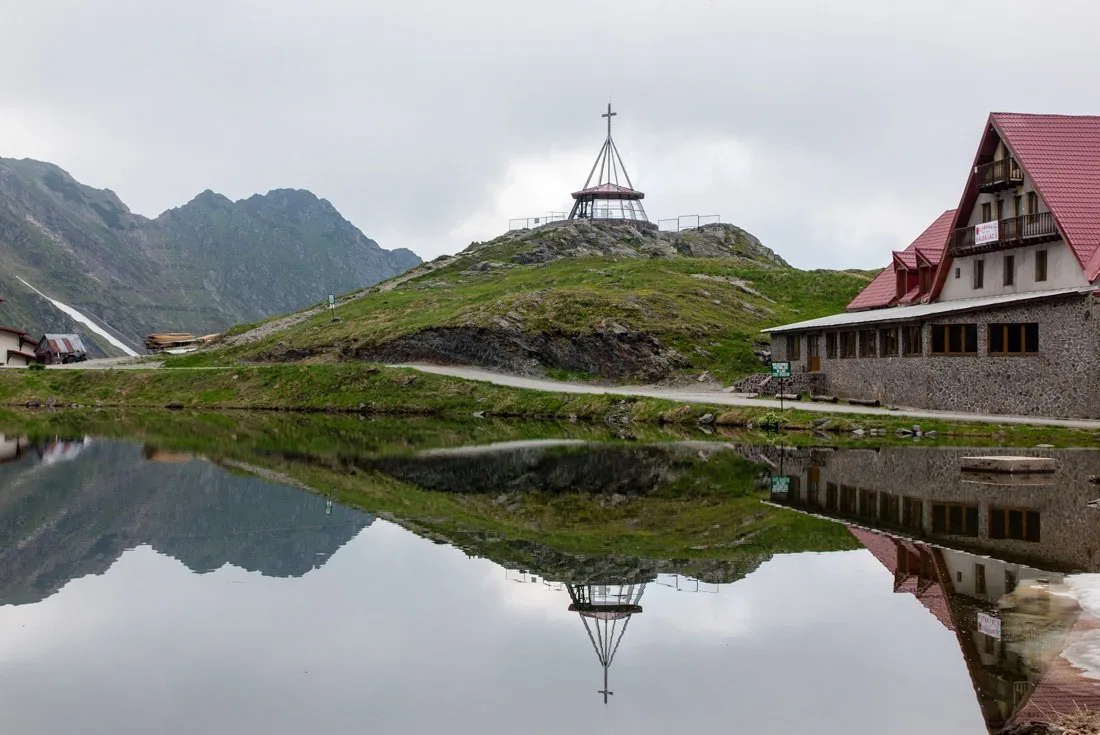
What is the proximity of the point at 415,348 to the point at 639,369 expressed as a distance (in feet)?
74.1

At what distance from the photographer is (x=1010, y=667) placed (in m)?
13.3

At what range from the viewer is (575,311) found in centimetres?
9488

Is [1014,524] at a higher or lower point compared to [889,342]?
lower

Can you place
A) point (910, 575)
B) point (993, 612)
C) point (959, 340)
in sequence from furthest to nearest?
1. point (959, 340)
2. point (910, 575)
3. point (993, 612)

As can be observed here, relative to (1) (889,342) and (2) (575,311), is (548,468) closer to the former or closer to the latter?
(1) (889,342)

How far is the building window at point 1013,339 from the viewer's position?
5138cm

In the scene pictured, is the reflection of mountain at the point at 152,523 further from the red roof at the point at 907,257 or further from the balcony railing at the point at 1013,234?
the red roof at the point at 907,257

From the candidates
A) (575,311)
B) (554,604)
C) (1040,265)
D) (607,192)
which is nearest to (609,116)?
(607,192)

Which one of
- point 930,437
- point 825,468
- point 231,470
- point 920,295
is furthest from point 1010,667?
point 920,295

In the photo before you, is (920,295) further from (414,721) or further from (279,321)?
(279,321)

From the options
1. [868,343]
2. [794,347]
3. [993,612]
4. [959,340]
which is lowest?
[993,612]

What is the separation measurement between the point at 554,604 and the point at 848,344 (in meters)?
53.4

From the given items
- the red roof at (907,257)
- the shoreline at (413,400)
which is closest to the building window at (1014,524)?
the shoreline at (413,400)

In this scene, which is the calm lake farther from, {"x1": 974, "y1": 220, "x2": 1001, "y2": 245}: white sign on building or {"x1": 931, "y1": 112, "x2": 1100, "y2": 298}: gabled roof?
{"x1": 974, "y1": 220, "x2": 1001, "y2": 245}: white sign on building
